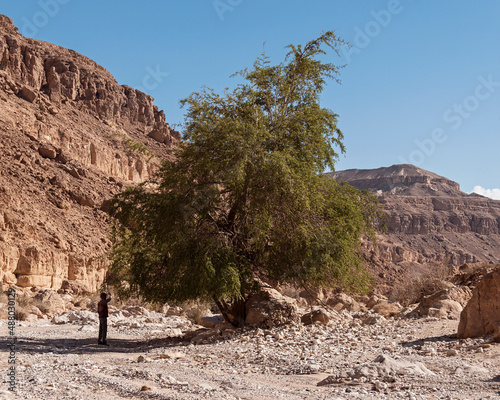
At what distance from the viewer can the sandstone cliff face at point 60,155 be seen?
3953 centimetres

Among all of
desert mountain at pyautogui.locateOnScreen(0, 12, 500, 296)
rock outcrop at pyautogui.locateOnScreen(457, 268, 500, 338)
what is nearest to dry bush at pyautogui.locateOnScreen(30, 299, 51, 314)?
desert mountain at pyautogui.locateOnScreen(0, 12, 500, 296)

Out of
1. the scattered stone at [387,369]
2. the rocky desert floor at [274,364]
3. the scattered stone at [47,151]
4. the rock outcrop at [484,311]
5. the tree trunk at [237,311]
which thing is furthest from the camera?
the scattered stone at [47,151]

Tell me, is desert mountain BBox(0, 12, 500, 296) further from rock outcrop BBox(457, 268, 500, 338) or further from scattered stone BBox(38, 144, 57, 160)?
rock outcrop BBox(457, 268, 500, 338)

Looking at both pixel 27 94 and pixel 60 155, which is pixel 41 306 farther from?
pixel 27 94

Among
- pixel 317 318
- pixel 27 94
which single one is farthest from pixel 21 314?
pixel 27 94

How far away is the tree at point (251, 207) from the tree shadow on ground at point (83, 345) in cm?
128

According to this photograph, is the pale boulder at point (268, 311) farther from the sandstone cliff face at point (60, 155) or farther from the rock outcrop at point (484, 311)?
the sandstone cliff face at point (60, 155)

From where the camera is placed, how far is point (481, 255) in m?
111

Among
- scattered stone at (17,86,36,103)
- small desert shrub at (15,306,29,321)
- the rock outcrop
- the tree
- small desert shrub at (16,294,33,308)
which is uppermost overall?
scattered stone at (17,86,36,103)

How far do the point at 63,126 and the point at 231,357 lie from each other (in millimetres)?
56889

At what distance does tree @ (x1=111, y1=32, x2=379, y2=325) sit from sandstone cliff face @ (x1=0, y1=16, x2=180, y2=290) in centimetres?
235

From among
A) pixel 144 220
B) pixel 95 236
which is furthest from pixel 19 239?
pixel 144 220

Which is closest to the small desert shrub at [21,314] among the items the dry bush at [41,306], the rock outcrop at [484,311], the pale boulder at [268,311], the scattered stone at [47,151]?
the dry bush at [41,306]

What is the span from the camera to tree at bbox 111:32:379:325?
514 inches
